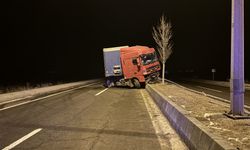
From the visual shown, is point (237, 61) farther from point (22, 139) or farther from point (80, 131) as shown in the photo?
point (22, 139)

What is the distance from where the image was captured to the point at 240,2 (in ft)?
26.4

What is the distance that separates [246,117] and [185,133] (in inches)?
83.3

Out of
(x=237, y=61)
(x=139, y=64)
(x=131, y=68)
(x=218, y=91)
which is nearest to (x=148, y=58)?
(x=139, y=64)

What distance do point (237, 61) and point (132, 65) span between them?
1930 cm

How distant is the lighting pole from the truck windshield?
18.5 meters

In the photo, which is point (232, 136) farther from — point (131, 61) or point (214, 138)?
point (131, 61)

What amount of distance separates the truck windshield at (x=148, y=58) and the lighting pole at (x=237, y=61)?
18.5 meters

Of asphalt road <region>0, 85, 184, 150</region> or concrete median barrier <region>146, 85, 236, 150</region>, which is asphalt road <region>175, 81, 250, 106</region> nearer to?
asphalt road <region>0, 85, 184, 150</region>

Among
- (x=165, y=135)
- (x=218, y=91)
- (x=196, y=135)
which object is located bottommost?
(x=218, y=91)

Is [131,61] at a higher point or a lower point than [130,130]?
higher

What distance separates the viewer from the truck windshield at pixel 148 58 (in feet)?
87.3

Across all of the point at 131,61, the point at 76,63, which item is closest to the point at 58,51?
the point at 76,63

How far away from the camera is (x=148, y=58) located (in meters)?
27.1

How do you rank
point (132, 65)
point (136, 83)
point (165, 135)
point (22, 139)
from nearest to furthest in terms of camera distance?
point (22, 139) → point (165, 135) → point (132, 65) → point (136, 83)
